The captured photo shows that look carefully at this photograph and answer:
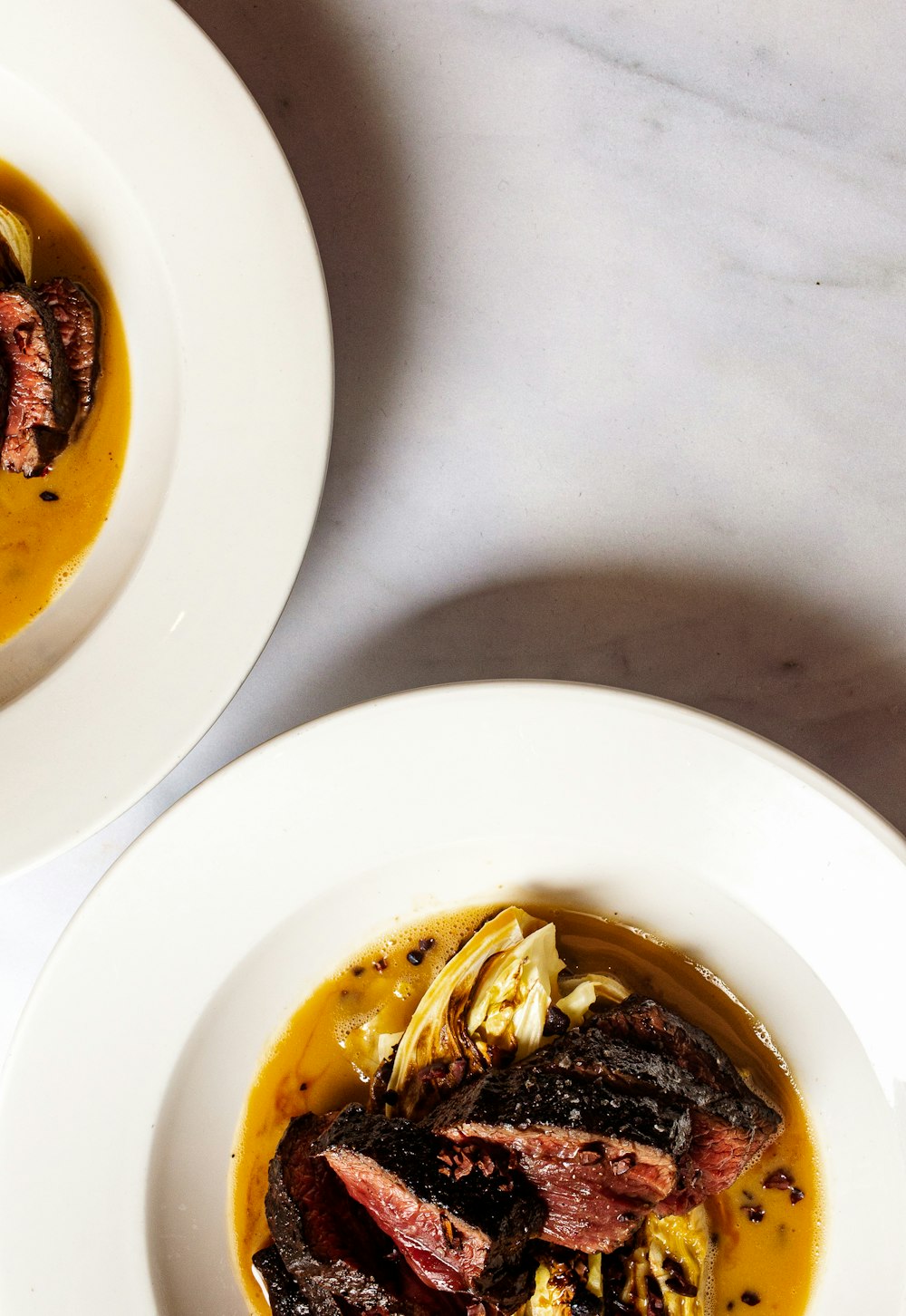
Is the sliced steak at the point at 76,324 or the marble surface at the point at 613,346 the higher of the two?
the marble surface at the point at 613,346

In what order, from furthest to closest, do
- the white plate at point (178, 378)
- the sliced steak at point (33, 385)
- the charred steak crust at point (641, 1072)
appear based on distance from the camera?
the sliced steak at point (33, 385), the charred steak crust at point (641, 1072), the white plate at point (178, 378)

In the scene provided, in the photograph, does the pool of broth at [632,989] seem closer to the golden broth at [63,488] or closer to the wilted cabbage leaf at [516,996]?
the wilted cabbage leaf at [516,996]

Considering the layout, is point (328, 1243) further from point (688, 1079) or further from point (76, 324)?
point (76, 324)

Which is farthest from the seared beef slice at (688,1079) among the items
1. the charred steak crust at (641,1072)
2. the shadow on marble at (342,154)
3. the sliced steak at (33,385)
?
the sliced steak at (33,385)

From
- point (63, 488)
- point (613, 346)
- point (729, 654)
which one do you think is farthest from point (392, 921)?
point (613, 346)

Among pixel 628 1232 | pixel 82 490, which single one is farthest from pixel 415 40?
pixel 628 1232

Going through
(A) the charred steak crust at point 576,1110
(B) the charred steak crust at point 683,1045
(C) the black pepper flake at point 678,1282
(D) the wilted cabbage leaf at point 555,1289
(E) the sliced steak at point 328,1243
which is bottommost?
(E) the sliced steak at point 328,1243

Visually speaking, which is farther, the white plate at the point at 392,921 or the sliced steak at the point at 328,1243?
the sliced steak at the point at 328,1243

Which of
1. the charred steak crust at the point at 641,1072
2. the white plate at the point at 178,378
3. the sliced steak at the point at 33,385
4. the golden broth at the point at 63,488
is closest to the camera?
the white plate at the point at 178,378
